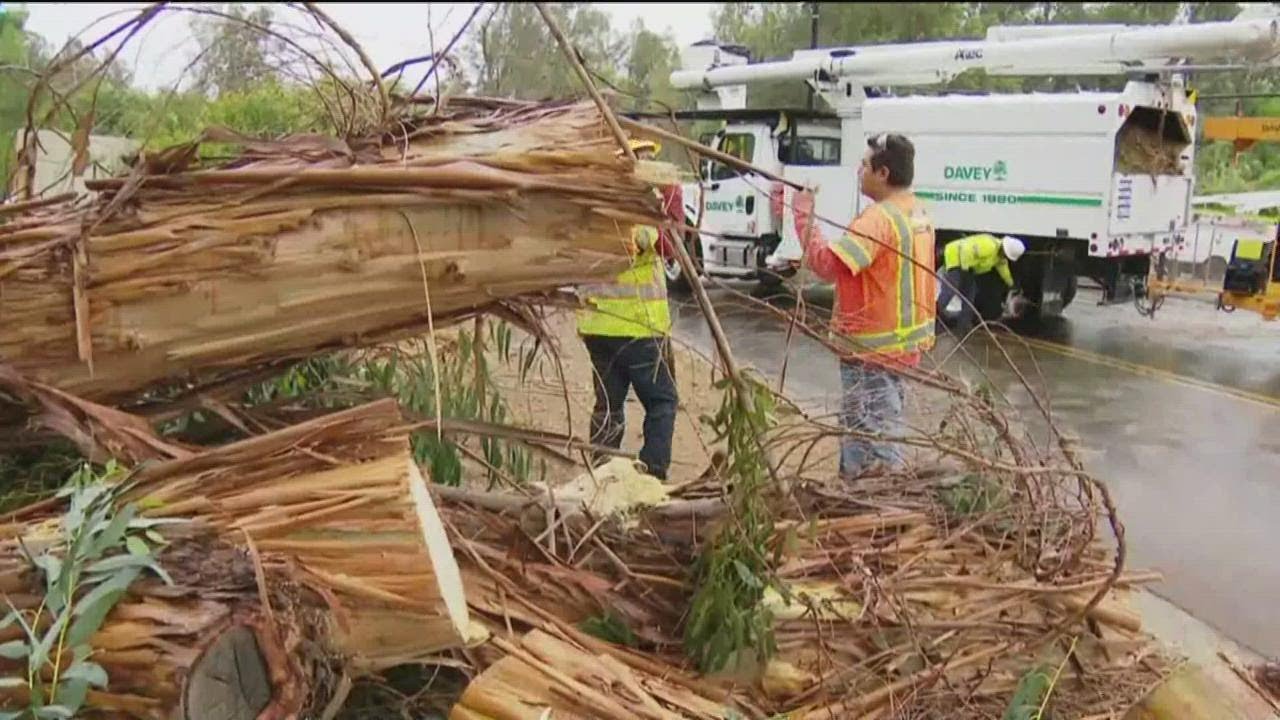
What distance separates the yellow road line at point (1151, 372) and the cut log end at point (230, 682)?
6.90 metres

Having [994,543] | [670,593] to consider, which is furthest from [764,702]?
[994,543]

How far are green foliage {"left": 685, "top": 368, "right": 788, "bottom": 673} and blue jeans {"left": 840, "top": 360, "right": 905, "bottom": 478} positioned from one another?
906 mm

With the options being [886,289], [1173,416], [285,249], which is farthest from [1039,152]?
[285,249]

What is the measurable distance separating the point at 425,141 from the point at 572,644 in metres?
1.34

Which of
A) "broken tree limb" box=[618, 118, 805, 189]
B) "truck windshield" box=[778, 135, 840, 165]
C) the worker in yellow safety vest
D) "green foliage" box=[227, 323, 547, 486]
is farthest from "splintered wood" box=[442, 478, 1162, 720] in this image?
"truck windshield" box=[778, 135, 840, 165]

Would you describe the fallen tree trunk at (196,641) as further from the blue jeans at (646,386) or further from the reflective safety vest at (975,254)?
the reflective safety vest at (975,254)

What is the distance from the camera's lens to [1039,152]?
1293cm

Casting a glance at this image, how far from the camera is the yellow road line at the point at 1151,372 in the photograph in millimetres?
8961

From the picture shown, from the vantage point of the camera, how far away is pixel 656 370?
4.35 meters

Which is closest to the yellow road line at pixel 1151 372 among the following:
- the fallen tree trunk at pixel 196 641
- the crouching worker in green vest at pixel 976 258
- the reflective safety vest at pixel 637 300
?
the crouching worker in green vest at pixel 976 258

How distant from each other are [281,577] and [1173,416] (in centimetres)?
735

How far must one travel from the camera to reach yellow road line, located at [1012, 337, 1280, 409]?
8961 millimetres

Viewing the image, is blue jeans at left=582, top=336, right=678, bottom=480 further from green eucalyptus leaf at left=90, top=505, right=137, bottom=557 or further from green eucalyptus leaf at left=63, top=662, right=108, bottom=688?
green eucalyptus leaf at left=63, top=662, right=108, bottom=688

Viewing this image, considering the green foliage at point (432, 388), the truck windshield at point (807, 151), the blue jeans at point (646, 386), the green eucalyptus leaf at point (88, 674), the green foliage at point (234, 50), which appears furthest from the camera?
the truck windshield at point (807, 151)
